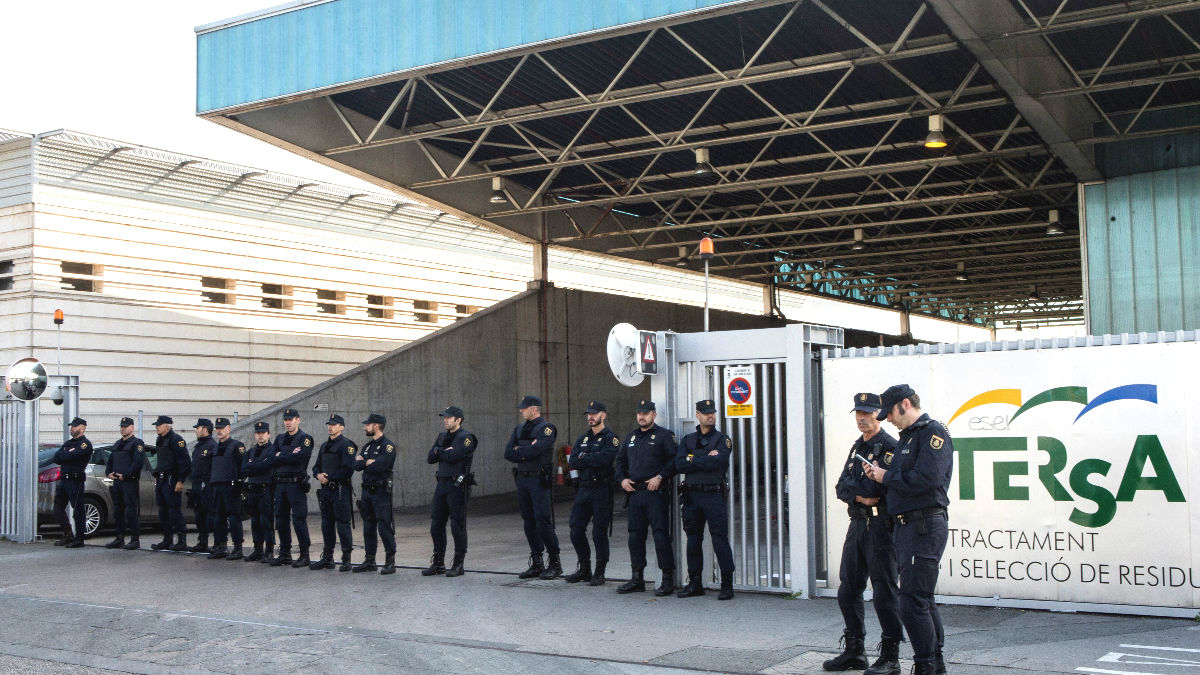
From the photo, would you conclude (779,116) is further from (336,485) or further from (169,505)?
(169,505)

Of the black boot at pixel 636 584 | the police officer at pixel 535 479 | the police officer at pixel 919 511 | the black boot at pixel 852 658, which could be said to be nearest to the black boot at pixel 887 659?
the black boot at pixel 852 658

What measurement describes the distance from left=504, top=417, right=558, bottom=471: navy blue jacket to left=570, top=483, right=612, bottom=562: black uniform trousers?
0.53 m

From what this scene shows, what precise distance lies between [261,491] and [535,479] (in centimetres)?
376

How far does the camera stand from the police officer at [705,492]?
32.3 feet

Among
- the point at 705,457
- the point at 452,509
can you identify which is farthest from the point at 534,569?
the point at 705,457

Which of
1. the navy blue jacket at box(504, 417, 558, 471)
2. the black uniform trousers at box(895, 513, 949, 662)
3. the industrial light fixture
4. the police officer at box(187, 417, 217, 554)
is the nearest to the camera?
the black uniform trousers at box(895, 513, 949, 662)

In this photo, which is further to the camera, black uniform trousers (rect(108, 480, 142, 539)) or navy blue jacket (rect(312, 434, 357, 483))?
black uniform trousers (rect(108, 480, 142, 539))

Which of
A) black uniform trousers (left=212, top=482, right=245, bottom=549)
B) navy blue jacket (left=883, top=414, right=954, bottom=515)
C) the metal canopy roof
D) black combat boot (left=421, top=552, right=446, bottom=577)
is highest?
the metal canopy roof

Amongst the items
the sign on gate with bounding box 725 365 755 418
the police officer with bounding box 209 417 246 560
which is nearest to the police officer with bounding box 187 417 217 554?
the police officer with bounding box 209 417 246 560

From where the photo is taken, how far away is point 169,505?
1424 cm

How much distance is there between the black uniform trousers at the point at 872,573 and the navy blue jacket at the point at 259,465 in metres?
7.88

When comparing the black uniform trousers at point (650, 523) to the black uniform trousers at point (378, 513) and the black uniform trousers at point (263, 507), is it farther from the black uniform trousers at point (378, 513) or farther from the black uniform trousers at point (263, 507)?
the black uniform trousers at point (263, 507)

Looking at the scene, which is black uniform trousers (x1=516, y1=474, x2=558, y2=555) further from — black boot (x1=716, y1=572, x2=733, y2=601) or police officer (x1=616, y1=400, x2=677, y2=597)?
black boot (x1=716, y1=572, x2=733, y2=601)

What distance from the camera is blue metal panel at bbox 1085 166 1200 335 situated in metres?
17.7
